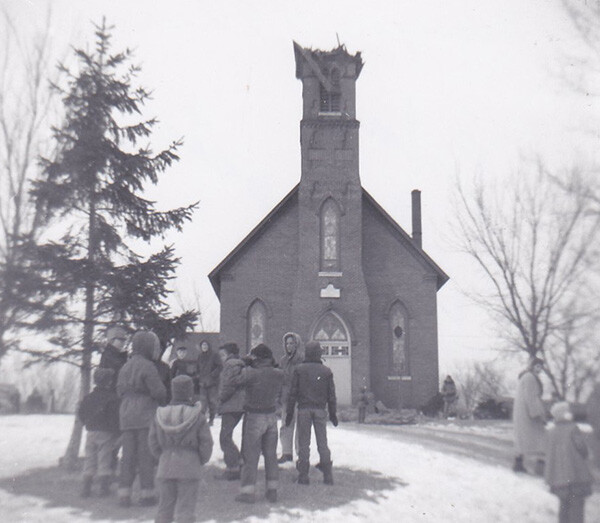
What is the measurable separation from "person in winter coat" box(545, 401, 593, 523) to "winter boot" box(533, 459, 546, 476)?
2.00 feet

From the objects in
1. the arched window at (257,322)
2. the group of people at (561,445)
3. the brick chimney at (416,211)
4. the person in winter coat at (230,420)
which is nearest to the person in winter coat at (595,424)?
the group of people at (561,445)

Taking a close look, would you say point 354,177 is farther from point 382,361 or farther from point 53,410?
point 53,410

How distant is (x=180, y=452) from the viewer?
6.93 m

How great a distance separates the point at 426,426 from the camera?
15.7 metres

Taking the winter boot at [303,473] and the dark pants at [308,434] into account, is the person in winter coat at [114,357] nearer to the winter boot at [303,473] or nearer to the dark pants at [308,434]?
the dark pants at [308,434]

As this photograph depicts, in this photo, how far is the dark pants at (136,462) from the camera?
784 cm

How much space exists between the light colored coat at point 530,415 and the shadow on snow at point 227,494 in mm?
1690

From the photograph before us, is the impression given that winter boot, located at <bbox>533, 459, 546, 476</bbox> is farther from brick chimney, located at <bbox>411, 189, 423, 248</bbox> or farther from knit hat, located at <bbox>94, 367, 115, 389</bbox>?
brick chimney, located at <bbox>411, 189, 423, 248</bbox>

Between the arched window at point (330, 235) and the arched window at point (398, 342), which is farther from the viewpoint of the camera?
the arched window at point (330, 235)

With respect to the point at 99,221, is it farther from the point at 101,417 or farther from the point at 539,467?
the point at 539,467

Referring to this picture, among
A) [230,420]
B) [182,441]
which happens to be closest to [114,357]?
[230,420]

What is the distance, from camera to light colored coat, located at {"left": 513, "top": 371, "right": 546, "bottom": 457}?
7902 millimetres

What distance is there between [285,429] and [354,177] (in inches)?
581

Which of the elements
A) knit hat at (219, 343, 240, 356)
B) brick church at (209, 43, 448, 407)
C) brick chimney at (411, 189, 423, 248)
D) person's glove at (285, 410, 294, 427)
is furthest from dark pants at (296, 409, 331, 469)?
brick chimney at (411, 189, 423, 248)
